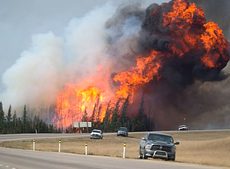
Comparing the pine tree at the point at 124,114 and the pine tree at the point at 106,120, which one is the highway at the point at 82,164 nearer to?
the pine tree at the point at 124,114

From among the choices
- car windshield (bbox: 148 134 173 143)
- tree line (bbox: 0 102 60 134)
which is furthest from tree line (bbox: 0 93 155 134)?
car windshield (bbox: 148 134 173 143)

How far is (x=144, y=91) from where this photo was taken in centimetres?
14038

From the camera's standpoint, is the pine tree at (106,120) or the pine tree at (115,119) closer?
the pine tree at (115,119)

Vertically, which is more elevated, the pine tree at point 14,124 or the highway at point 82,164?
the pine tree at point 14,124

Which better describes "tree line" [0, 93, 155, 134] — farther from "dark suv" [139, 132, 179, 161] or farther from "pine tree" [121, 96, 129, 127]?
"dark suv" [139, 132, 179, 161]

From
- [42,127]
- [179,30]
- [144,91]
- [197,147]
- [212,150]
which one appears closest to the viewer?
[212,150]

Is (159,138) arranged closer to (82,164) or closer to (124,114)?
(82,164)

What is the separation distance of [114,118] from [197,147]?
78.0 m

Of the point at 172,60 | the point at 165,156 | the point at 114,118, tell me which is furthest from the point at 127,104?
the point at 165,156

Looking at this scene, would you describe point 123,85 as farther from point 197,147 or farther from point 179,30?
point 197,147

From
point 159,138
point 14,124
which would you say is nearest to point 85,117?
point 14,124

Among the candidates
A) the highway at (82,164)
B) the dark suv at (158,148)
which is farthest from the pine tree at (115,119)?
the highway at (82,164)

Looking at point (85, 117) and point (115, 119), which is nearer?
point (85, 117)

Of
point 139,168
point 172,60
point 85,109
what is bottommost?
point 139,168
